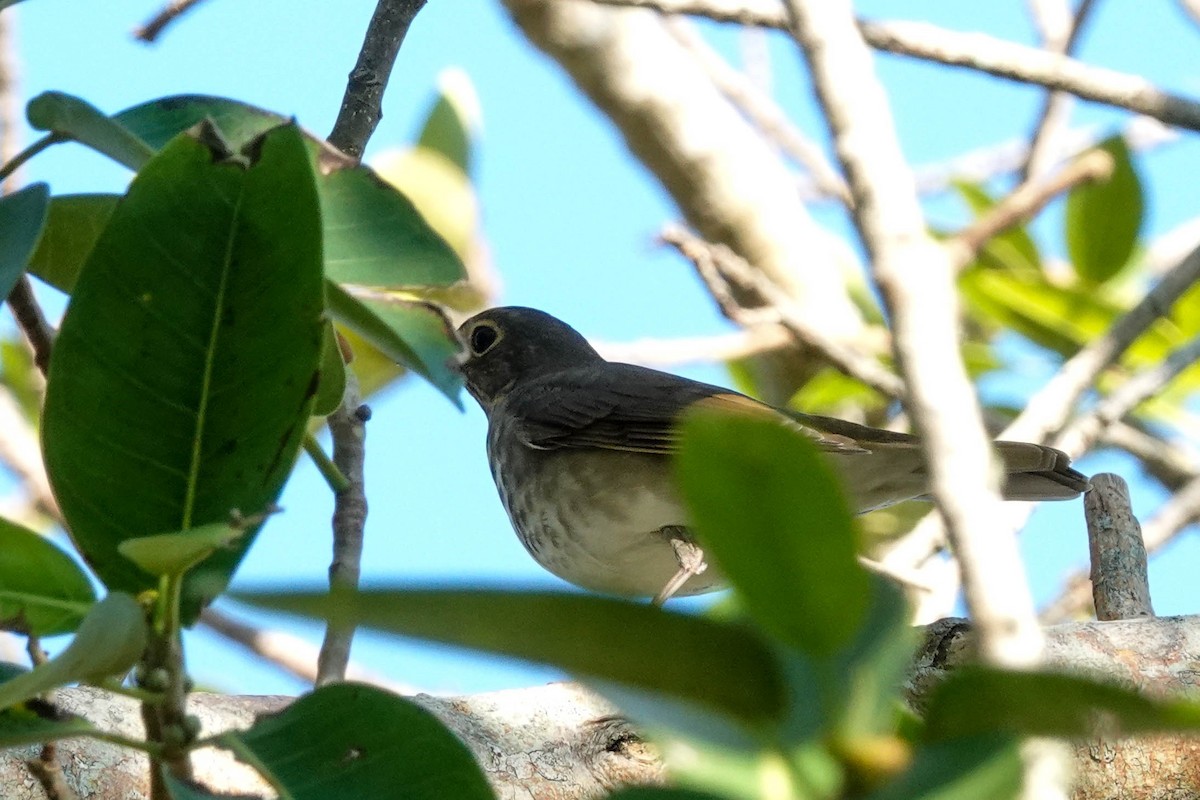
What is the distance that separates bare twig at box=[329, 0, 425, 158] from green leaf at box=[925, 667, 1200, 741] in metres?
1.97

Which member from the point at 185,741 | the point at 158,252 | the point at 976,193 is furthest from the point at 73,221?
the point at 976,193

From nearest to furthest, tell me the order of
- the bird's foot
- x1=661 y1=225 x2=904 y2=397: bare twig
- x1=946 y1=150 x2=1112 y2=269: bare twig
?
x1=946 y1=150 x2=1112 y2=269: bare twig → the bird's foot → x1=661 y1=225 x2=904 y2=397: bare twig

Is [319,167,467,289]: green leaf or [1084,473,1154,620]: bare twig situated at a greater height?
[1084,473,1154,620]: bare twig

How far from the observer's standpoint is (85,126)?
1516 millimetres

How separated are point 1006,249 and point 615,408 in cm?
166

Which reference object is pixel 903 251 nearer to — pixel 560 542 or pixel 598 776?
pixel 598 776

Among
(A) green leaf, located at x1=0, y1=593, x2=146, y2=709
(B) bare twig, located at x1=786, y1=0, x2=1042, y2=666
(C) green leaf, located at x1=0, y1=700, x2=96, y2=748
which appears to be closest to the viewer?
(B) bare twig, located at x1=786, y1=0, x2=1042, y2=666

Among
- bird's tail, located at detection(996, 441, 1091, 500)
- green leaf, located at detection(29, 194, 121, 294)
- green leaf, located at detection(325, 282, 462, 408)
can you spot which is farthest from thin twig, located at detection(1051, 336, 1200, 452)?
green leaf, located at detection(29, 194, 121, 294)

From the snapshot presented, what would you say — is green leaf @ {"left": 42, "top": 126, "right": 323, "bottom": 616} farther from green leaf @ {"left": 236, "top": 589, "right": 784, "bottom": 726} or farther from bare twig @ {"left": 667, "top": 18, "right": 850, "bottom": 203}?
bare twig @ {"left": 667, "top": 18, "right": 850, "bottom": 203}

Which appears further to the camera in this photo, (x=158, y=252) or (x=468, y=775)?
(x=158, y=252)

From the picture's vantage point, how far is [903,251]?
1.13 m

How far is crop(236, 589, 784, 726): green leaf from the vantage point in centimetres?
70

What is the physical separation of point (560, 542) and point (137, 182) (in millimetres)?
2792

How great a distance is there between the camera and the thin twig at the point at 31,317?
5.80 ft
